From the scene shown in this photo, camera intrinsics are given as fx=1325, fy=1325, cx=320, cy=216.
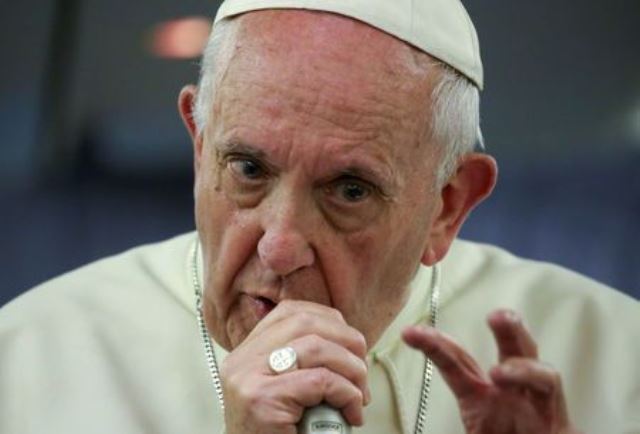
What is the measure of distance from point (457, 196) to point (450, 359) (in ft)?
2.88

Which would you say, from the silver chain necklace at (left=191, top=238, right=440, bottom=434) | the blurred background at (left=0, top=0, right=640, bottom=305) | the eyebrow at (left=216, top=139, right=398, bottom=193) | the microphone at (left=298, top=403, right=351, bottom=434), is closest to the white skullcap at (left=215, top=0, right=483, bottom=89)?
the eyebrow at (left=216, top=139, right=398, bottom=193)

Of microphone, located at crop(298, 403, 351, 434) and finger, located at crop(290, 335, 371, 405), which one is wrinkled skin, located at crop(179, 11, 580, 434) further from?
microphone, located at crop(298, 403, 351, 434)

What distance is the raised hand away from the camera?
227 centimetres

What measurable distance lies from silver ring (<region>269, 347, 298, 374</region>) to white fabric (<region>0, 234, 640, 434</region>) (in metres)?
0.84

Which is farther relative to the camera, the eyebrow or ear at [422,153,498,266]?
ear at [422,153,498,266]

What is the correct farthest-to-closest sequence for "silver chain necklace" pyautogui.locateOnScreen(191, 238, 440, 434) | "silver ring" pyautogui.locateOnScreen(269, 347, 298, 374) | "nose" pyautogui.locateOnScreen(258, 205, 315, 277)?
1. "silver chain necklace" pyautogui.locateOnScreen(191, 238, 440, 434)
2. "nose" pyautogui.locateOnScreen(258, 205, 315, 277)
3. "silver ring" pyautogui.locateOnScreen(269, 347, 298, 374)

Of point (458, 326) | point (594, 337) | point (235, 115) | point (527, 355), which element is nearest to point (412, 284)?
point (458, 326)

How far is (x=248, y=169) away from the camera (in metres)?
2.74

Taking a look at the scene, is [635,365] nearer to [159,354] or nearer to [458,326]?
[458,326]

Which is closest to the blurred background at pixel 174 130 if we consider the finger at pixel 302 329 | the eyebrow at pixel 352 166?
the eyebrow at pixel 352 166

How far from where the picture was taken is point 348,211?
2783mm

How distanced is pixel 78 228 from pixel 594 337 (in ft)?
A: 5.25

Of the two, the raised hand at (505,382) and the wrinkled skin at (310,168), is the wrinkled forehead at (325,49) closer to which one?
the wrinkled skin at (310,168)

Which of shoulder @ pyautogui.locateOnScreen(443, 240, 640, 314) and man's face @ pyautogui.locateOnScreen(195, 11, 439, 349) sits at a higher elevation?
man's face @ pyautogui.locateOnScreen(195, 11, 439, 349)
